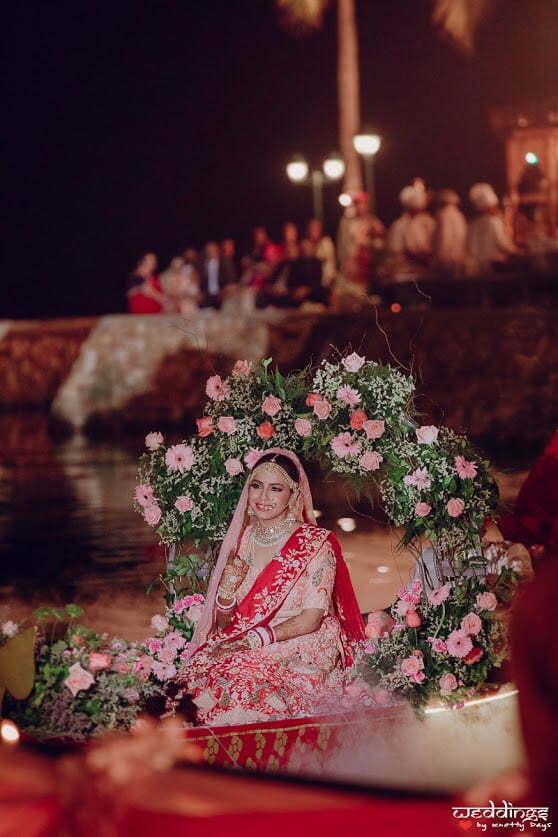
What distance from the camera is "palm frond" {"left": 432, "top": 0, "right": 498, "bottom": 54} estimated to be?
24.4 m

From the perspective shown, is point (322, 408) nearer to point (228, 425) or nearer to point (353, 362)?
point (353, 362)

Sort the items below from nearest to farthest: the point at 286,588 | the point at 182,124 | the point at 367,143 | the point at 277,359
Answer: the point at 286,588, the point at 277,359, the point at 367,143, the point at 182,124

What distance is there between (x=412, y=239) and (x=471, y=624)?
12.1m

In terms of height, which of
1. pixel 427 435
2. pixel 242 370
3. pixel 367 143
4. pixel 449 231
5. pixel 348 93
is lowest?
pixel 427 435

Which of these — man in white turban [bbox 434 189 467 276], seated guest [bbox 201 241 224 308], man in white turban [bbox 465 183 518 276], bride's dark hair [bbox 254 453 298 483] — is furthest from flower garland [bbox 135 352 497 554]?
seated guest [bbox 201 241 224 308]

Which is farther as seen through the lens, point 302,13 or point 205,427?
point 302,13

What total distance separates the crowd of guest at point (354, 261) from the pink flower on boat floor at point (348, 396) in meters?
9.62

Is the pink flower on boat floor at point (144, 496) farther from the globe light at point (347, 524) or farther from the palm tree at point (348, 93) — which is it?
the palm tree at point (348, 93)

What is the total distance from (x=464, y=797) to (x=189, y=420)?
63.0 feet

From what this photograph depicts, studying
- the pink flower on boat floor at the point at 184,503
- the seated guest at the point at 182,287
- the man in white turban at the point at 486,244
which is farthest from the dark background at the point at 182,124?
the pink flower on boat floor at the point at 184,503

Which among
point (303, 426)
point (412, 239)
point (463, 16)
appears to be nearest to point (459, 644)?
point (303, 426)

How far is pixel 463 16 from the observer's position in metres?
24.4

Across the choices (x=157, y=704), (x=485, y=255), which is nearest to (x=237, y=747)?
(x=157, y=704)

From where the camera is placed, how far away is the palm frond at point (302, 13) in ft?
84.4
